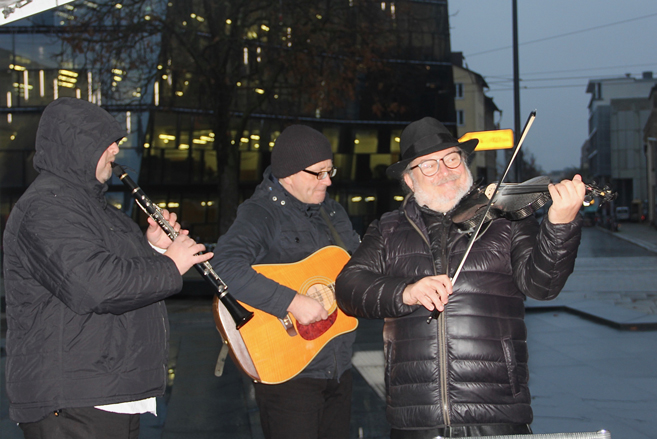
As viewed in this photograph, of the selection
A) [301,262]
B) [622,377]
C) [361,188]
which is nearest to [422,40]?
[361,188]

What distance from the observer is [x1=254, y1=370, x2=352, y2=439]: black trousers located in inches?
113

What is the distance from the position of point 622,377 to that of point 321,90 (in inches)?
315

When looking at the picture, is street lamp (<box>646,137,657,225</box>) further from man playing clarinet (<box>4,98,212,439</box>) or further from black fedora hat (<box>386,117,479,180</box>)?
man playing clarinet (<box>4,98,212,439</box>)

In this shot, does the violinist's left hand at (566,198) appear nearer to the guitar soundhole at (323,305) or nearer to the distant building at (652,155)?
the guitar soundhole at (323,305)

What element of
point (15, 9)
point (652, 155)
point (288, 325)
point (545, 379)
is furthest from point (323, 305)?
point (652, 155)

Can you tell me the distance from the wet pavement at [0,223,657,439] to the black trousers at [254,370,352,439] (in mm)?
1212

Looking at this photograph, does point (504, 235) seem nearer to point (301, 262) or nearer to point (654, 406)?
point (301, 262)

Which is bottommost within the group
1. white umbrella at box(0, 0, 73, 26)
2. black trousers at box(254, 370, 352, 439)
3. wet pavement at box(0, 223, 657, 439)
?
wet pavement at box(0, 223, 657, 439)

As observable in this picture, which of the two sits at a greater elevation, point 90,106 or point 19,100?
point 19,100

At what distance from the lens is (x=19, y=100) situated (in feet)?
74.7

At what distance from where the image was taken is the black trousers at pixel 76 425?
2.28 metres

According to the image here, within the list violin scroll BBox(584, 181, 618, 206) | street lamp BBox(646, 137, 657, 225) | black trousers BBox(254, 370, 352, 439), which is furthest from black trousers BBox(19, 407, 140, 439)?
street lamp BBox(646, 137, 657, 225)

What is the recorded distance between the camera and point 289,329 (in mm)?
2992

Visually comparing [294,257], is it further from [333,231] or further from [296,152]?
[296,152]
